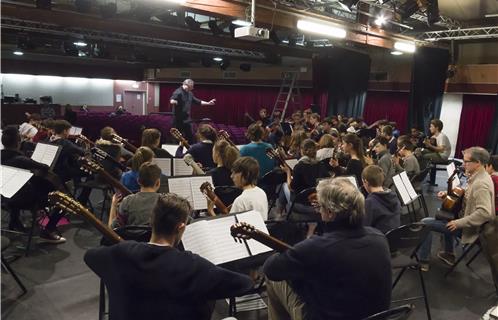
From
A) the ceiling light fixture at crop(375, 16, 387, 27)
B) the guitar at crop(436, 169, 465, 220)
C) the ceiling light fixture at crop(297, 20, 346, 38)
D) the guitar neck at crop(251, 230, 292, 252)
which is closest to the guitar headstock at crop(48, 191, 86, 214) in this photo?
the guitar neck at crop(251, 230, 292, 252)

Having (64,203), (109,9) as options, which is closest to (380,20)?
(109,9)

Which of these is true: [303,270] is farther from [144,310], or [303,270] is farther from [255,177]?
[255,177]

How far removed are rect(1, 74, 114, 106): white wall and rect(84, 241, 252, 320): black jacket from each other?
17384mm

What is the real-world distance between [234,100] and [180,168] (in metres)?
12.8

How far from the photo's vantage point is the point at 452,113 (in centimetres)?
1153

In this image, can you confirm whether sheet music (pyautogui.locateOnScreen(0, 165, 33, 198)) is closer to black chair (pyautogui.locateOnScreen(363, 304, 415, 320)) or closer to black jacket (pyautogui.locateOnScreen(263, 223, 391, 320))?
black jacket (pyautogui.locateOnScreen(263, 223, 391, 320))

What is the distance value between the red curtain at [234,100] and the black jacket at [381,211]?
11652 millimetres

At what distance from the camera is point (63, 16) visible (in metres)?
7.70

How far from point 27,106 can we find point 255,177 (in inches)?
470

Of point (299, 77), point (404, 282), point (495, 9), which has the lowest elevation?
point (404, 282)

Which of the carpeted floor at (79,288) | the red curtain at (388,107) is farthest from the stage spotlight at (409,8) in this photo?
the red curtain at (388,107)

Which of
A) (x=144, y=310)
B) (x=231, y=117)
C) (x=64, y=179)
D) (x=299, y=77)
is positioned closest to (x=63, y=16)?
(x=64, y=179)

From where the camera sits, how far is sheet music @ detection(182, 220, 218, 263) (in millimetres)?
2379

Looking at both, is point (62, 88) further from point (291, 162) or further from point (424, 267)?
point (424, 267)
